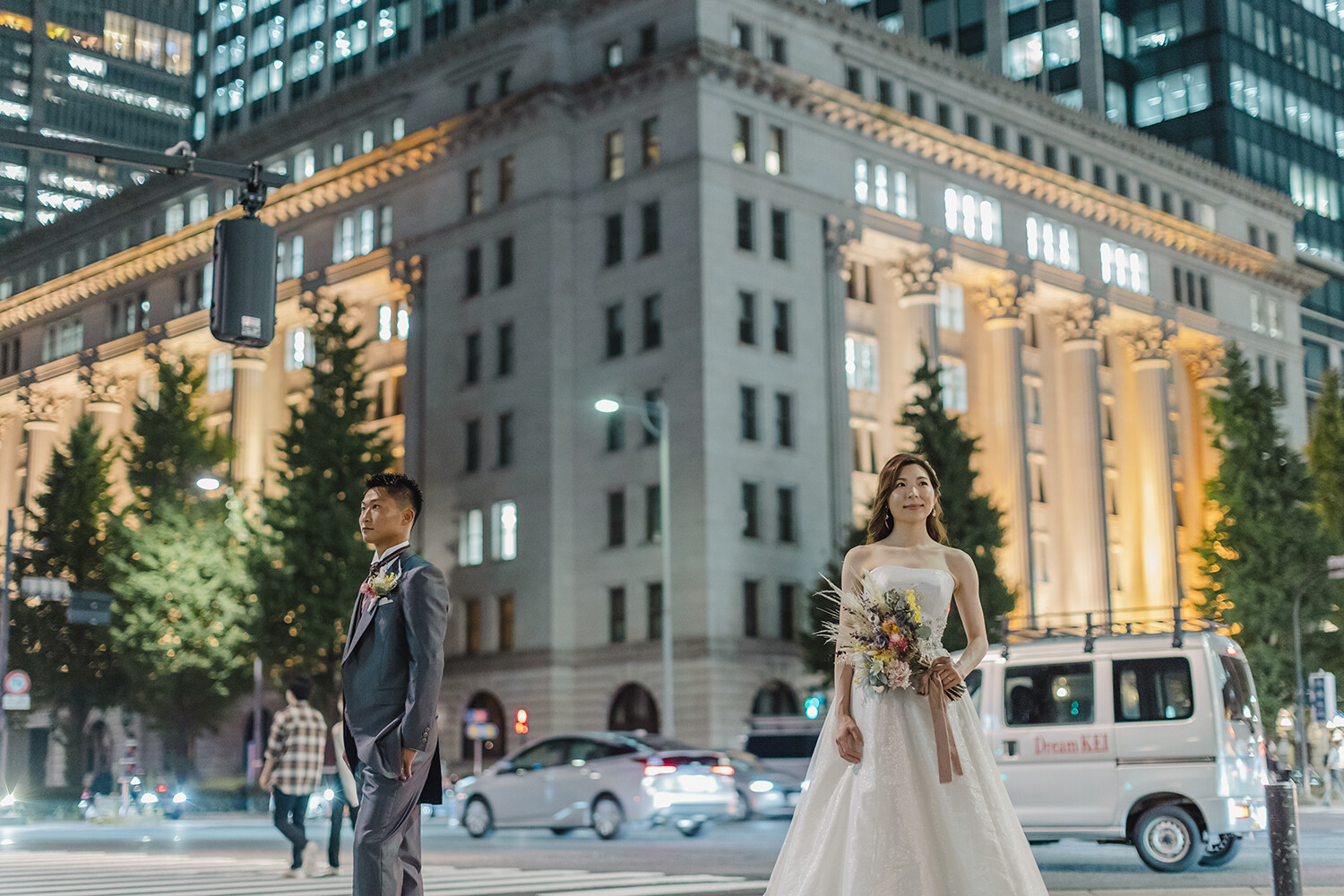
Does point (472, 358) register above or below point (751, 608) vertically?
above

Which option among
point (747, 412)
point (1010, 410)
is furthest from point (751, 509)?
point (1010, 410)

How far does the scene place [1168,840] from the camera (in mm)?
15727

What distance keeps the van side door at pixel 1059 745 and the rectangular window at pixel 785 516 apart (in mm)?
33085

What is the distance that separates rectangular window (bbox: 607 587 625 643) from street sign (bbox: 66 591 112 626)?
1468 cm

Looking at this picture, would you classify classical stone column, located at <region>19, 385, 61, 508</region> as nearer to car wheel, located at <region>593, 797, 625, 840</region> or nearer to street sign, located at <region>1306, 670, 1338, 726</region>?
street sign, located at <region>1306, 670, 1338, 726</region>

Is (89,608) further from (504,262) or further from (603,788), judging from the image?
(603,788)

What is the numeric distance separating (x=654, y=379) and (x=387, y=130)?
16.7 m

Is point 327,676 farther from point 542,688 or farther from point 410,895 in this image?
point 410,895

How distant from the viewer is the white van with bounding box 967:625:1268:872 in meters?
15.7

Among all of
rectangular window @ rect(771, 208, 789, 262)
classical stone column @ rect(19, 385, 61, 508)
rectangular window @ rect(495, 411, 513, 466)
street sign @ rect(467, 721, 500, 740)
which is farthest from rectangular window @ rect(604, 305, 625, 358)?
classical stone column @ rect(19, 385, 61, 508)

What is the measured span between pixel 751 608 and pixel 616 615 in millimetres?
4307

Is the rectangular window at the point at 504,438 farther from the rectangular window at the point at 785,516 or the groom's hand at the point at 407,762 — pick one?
the groom's hand at the point at 407,762

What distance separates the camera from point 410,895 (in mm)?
7469

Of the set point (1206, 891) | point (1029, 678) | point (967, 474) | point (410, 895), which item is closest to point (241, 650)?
point (967, 474)
